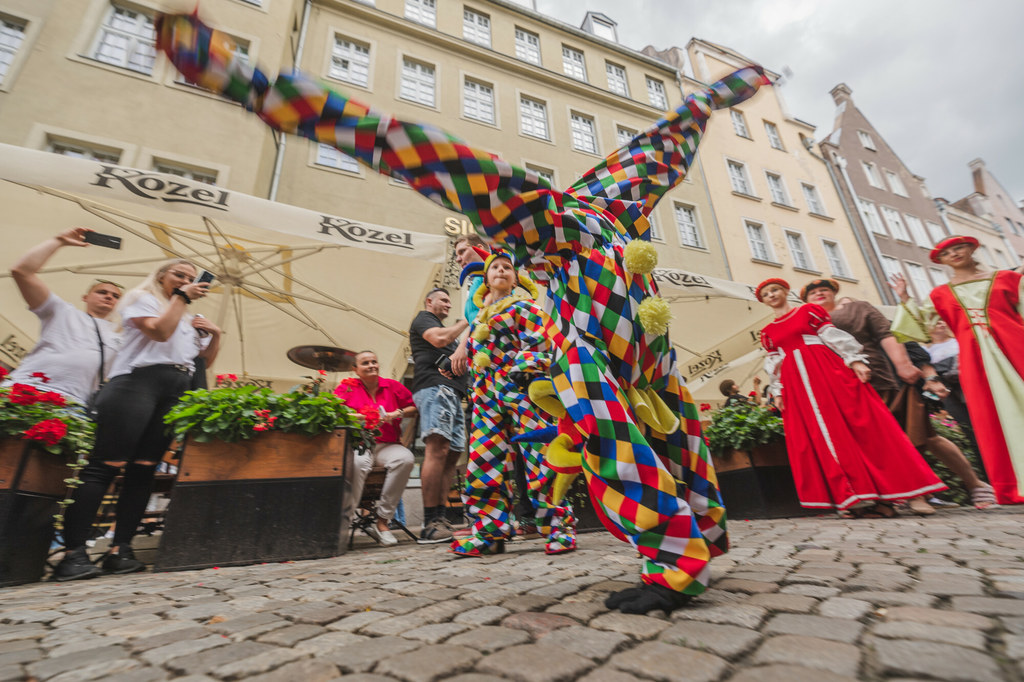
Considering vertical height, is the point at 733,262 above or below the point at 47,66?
below

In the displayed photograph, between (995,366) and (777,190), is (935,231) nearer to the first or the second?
(777,190)

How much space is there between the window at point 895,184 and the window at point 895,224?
1790 millimetres

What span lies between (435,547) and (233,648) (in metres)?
2.27

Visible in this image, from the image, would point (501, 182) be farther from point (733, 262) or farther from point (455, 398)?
point (733, 262)

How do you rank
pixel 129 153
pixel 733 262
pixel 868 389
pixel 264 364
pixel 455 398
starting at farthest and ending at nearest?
pixel 733 262
pixel 129 153
pixel 264 364
pixel 455 398
pixel 868 389

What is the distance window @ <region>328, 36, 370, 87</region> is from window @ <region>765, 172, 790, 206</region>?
14.7 meters

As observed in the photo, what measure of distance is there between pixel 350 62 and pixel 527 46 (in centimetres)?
654

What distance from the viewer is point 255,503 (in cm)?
284

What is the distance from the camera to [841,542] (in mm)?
2398

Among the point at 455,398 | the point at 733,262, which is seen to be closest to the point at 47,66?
the point at 455,398

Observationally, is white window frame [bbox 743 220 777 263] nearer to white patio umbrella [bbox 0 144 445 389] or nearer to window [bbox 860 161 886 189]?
window [bbox 860 161 886 189]

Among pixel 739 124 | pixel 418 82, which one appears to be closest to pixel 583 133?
pixel 418 82

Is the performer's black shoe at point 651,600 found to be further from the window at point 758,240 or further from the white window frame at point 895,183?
the white window frame at point 895,183

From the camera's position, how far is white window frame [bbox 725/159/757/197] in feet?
55.7
